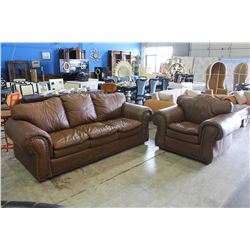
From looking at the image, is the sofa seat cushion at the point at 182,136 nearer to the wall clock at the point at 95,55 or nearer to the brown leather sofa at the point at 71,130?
the brown leather sofa at the point at 71,130

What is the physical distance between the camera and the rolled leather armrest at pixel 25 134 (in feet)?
7.68

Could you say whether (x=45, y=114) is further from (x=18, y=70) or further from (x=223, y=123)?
(x=18, y=70)

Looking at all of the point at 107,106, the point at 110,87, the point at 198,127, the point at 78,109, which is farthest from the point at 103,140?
the point at 110,87

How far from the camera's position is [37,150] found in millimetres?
2373

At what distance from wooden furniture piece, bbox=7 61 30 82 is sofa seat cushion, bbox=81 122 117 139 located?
5042mm

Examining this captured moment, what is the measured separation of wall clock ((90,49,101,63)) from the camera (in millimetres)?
9230

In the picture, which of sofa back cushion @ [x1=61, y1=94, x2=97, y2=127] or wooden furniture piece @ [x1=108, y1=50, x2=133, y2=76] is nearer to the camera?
sofa back cushion @ [x1=61, y1=94, x2=97, y2=127]

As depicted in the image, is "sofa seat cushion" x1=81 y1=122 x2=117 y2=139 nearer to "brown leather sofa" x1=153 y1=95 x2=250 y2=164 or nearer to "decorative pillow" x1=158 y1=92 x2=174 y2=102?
"brown leather sofa" x1=153 y1=95 x2=250 y2=164

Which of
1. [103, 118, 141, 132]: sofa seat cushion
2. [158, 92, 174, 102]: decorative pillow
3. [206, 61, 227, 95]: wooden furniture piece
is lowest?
[103, 118, 141, 132]: sofa seat cushion

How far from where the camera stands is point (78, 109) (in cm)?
326

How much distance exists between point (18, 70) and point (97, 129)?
550cm

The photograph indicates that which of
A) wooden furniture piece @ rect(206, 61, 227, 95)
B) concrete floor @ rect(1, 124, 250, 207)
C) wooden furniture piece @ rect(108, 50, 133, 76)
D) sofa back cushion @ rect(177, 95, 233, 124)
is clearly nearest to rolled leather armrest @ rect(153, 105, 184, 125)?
sofa back cushion @ rect(177, 95, 233, 124)
